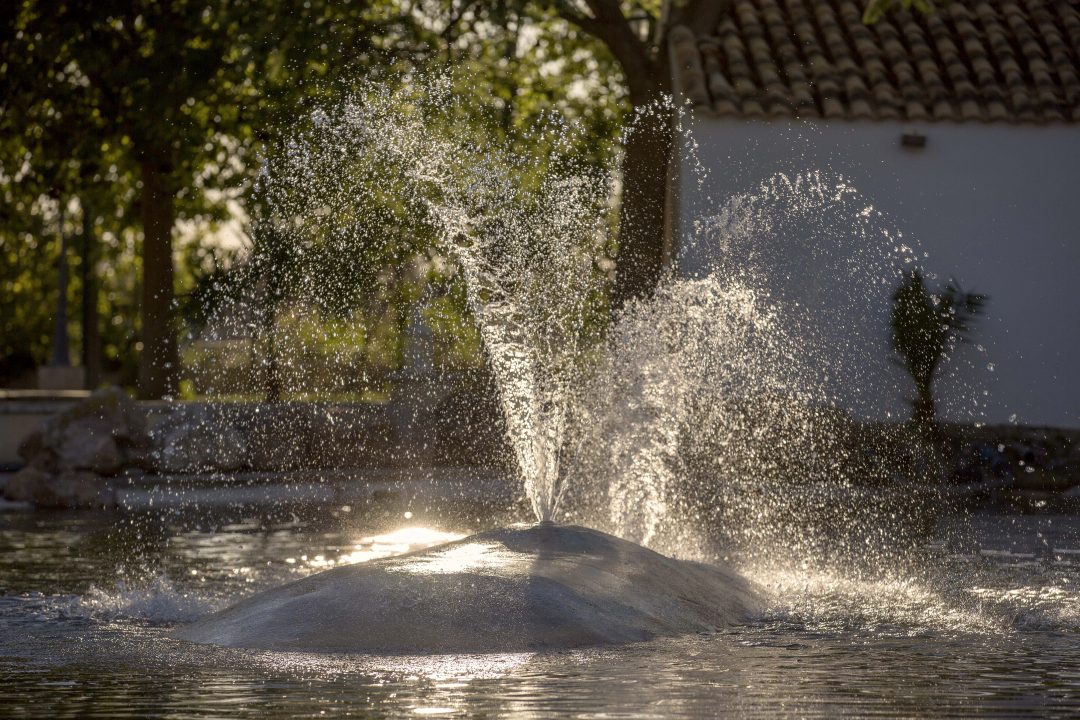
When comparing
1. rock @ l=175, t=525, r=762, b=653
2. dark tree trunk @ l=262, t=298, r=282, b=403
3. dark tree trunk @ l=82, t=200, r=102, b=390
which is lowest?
rock @ l=175, t=525, r=762, b=653

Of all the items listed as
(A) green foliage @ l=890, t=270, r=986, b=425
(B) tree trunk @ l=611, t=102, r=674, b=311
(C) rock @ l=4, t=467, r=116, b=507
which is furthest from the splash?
(C) rock @ l=4, t=467, r=116, b=507

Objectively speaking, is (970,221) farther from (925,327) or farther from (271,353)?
(271,353)

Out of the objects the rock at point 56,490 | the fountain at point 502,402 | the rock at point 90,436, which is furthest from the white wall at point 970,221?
the rock at point 56,490

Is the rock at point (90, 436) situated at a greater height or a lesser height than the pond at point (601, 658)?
greater

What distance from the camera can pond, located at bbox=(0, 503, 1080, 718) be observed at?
17.5 ft

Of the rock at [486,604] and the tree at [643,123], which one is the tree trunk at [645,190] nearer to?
the tree at [643,123]

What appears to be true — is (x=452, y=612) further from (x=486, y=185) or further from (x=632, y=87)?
(x=632, y=87)

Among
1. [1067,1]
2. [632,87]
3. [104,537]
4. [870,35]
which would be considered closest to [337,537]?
[104,537]

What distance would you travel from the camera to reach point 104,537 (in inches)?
452

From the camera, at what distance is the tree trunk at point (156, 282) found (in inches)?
860

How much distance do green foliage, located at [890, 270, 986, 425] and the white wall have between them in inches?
9.9

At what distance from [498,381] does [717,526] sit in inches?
216

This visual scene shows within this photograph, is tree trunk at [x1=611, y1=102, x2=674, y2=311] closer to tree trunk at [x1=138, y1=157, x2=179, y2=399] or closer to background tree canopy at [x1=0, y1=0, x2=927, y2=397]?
background tree canopy at [x1=0, y1=0, x2=927, y2=397]


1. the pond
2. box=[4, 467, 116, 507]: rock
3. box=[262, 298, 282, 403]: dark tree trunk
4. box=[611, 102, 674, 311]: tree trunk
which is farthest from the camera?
box=[262, 298, 282, 403]: dark tree trunk
